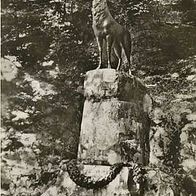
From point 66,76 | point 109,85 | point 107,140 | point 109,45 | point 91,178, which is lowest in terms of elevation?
point 91,178

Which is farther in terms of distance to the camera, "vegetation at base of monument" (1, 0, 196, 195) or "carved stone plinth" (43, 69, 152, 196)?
"vegetation at base of monument" (1, 0, 196, 195)

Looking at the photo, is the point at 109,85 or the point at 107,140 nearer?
the point at 107,140

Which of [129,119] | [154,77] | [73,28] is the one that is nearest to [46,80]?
[73,28]

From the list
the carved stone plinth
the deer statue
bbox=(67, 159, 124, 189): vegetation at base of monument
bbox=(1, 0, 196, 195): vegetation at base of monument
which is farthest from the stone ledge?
bbox=(1, 0, 196, 195): vegetation at base of monument

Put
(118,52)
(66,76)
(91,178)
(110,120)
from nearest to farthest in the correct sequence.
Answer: (91,178) → (110,120) → (118,52) → (66,76)

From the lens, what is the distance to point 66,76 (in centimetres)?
394

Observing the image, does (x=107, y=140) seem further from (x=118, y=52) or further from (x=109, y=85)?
(x=118, y=52)

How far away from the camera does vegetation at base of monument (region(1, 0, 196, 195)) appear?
11.8ft

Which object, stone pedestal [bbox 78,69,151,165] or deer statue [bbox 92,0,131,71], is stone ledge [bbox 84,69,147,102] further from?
deer statue [bbox 92,0,131,71]

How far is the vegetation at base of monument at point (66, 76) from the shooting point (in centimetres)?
360

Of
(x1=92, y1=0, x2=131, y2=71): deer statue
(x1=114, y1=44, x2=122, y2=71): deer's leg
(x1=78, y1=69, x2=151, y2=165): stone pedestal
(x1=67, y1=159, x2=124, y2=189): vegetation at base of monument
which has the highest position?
(x1=92, y1=0, x2=131, y2=71): deer statue

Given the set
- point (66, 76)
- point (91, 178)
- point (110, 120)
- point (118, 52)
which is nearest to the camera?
point (91, 178)

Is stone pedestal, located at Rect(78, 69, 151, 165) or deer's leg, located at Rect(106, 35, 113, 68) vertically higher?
deer's leg, located at Rect(106, 35, 113, 68)

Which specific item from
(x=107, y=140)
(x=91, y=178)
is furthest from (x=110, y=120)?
(x=91, y=178)
